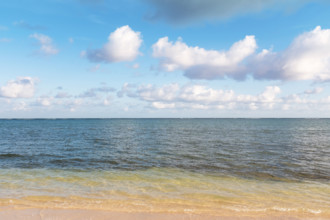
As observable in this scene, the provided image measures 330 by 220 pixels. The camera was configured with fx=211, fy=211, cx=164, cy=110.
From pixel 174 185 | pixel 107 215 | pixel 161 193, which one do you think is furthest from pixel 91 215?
pixel 174 185

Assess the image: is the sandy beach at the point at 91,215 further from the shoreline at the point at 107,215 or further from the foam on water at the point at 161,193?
the foam on water at the point at 161,193

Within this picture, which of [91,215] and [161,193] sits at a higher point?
[91,215]

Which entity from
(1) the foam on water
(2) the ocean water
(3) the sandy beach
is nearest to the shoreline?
(3) the sandy beach

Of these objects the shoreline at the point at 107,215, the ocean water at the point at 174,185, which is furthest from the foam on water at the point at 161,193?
the shoreline at the point at 107,215

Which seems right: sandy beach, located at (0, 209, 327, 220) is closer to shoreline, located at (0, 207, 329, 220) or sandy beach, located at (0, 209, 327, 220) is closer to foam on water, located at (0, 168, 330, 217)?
shoreline, located at (0, 207, 329, 220)

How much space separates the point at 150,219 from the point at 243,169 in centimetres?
1433

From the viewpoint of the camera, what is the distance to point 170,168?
21.3 m

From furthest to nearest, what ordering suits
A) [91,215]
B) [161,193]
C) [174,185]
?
[174,185] < [161,193] < [91,215]

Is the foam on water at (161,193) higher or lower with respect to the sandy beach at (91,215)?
lower

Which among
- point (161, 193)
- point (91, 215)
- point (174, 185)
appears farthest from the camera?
point (174, 185)

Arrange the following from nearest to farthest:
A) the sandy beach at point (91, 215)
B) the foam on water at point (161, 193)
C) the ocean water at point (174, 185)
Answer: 1. the sandy beach at point (91, 215)
2. the foam on water at point (161, 193)
3. the ocean water at point (174, 185)

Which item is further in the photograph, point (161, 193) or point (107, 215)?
point (161, 193)

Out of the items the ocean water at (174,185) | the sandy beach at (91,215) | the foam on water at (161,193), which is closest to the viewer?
the sandy beach at (91,215)

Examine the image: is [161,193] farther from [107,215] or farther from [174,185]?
[107,215]
